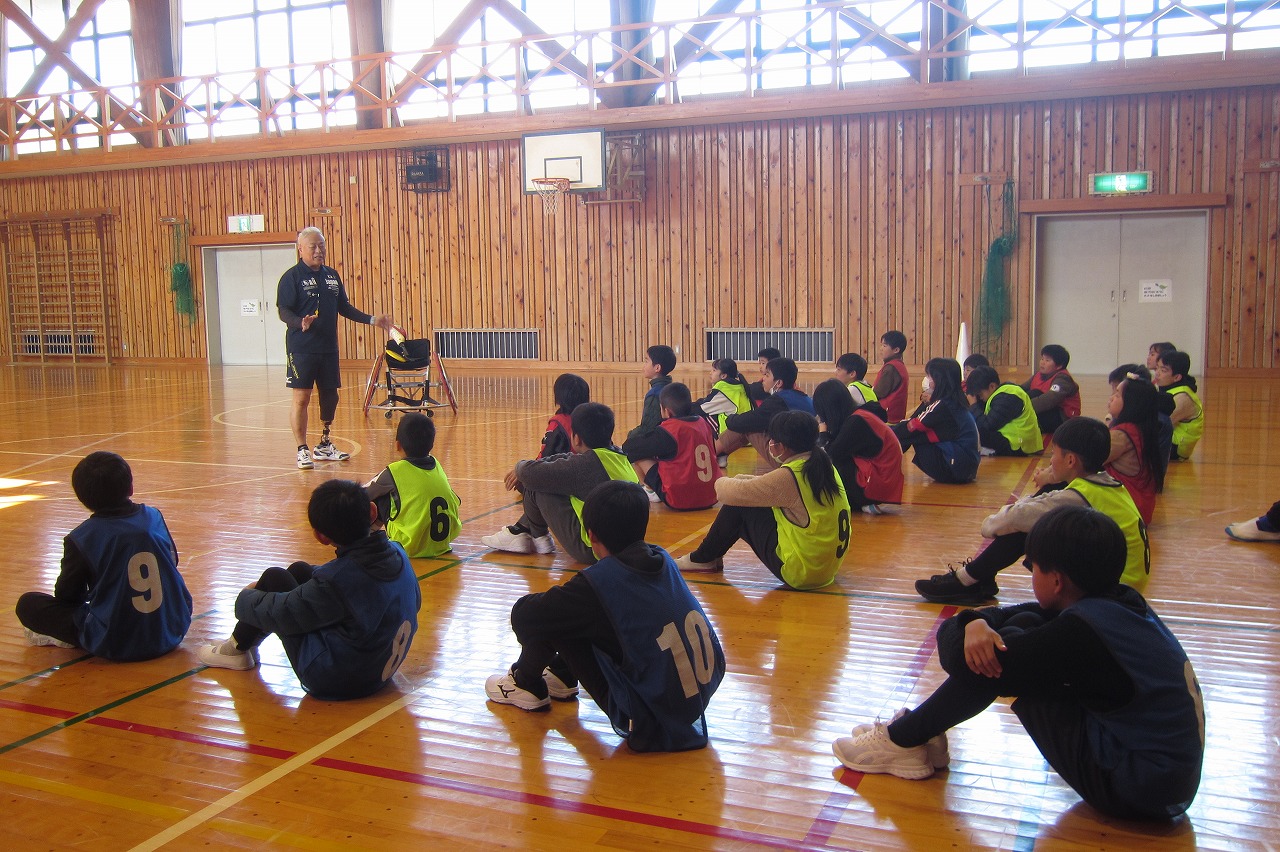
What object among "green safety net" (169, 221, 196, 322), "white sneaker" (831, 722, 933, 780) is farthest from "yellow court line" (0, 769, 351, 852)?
"green safety net" (169, 221, 196, 322)

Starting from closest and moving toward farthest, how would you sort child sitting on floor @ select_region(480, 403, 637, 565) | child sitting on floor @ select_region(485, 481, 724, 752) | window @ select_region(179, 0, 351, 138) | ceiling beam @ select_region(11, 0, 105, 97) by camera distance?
child sitting on floor @ select_region(485, 481, 724, 752), child sitting on floor @ select_region(480, 403, 637, 565), window @ select_region(179, 0, 351, 138), ceiling beam @ select_region(11, 0, 105, 97)

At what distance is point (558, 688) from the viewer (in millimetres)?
2928

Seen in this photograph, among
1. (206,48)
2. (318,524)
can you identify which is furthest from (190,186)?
(318,524)

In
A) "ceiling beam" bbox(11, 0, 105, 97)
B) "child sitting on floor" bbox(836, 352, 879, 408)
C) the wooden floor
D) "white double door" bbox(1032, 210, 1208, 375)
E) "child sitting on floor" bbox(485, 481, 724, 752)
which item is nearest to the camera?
the wooden floor

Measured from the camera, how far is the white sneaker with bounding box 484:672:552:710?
284 centimetres

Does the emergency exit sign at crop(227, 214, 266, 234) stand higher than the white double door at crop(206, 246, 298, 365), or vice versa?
the emergency exit sign at crop(227, 214, 266, 234)

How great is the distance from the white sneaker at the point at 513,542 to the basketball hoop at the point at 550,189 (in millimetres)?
11110

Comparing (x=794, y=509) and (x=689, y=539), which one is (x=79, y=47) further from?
(x=794, y=509)

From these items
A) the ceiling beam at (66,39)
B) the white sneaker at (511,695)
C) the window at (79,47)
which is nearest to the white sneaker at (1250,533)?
the white sneaker at (511,695)

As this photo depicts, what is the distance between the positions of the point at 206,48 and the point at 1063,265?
14382 millimetres

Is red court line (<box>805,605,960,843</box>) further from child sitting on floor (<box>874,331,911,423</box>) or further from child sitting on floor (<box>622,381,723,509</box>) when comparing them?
child sitting on floor (<box>874,331,911,423</box>)

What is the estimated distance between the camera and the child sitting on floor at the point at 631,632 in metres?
2.54

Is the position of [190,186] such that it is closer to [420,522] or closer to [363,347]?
[363,347]

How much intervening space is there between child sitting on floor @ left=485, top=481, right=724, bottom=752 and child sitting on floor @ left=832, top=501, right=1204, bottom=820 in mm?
629
